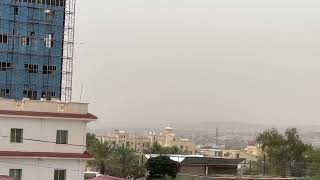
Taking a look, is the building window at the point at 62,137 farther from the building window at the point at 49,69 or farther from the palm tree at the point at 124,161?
the building window at the point at 49,69

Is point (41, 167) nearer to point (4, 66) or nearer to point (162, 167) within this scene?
point (162, 167)

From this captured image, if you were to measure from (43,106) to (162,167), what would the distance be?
19.2 metres

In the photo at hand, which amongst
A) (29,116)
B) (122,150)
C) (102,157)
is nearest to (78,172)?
(29,116)

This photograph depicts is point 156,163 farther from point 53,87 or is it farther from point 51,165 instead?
point 51,165

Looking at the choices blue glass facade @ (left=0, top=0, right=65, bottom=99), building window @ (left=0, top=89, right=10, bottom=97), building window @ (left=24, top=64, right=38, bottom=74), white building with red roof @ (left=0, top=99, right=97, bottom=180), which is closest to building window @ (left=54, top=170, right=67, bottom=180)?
white building with red roof @ (left=0, top=99, right=97, bottom=180)

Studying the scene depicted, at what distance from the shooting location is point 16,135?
96.8ft

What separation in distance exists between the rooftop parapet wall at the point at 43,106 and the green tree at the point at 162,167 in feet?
57.3

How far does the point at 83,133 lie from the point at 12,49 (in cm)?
2188

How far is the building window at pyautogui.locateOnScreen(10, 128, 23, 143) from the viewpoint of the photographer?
96.4 ft

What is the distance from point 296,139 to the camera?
52.7m

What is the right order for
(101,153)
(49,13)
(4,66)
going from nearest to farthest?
(4,66), (49,13), (101,153)

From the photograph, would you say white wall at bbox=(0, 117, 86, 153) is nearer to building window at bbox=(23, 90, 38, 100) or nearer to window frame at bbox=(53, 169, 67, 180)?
window frame at bbox=(53, 169, 67, 180)

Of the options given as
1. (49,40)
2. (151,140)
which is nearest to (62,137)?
(49,40)

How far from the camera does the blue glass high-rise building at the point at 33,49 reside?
50.0 metres
